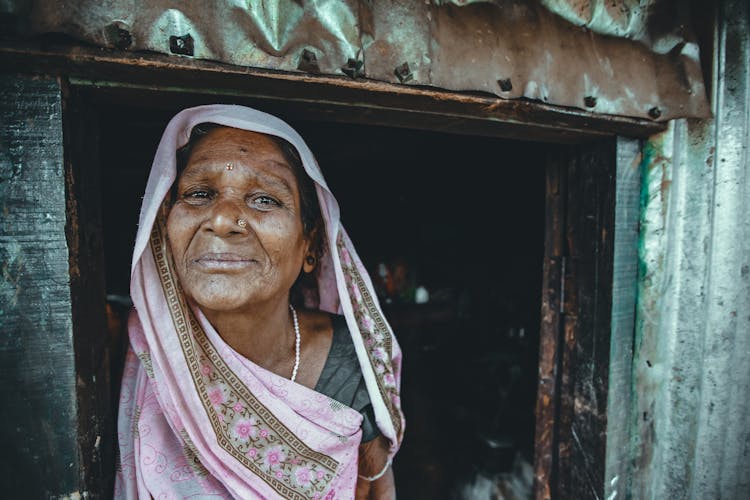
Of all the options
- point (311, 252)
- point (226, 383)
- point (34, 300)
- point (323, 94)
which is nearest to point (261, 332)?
point (226, 383)

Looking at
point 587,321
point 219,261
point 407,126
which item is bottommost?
point 587,321

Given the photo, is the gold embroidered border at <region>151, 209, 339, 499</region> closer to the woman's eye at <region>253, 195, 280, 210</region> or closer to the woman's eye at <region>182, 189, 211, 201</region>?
the woman's eye at <region>182, 189, 211, 201</region>

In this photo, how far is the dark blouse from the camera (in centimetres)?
156

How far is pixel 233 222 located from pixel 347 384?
758 millimetres

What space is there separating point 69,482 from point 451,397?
3511 mm

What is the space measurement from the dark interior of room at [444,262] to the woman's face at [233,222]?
0.80 metres

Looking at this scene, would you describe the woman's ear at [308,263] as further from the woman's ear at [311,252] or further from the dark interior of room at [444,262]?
the dark interior of room at [444,262]

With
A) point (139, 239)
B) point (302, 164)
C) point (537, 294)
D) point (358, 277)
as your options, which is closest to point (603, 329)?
point (358, 277)

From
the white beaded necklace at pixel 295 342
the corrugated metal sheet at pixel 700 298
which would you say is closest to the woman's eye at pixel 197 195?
the white beaded necklace at pixel 295 342

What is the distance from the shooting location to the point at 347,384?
1.59 meters

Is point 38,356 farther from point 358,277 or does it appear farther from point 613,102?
point 613,102

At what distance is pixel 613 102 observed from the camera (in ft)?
4.42

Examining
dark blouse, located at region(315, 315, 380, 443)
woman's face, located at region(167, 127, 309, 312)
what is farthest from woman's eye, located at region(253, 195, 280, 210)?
dark blouse, located at region(315, 315, 380, 443)

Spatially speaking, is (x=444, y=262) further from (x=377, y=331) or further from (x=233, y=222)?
(x=233, y=222)
